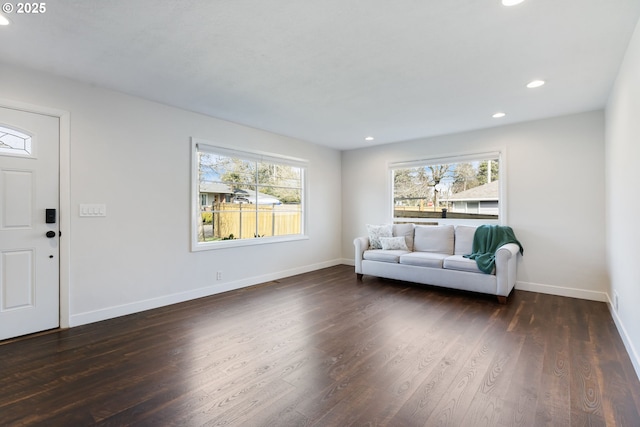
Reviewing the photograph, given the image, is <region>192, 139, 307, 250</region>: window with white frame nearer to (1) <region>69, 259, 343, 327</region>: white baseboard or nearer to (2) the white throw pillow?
(1) <region>69, 259, 343, 327</region>: white baseboard

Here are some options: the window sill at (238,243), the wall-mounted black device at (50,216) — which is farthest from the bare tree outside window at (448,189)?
the wall-mounted black device at (50,216)

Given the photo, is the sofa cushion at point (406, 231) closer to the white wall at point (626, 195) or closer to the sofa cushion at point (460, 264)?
Answer: the sofa cushion at point (460, 264)

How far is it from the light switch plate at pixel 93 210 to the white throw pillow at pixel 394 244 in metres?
3.97

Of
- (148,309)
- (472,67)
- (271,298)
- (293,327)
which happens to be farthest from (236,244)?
(472,67)

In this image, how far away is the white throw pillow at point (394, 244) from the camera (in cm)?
519

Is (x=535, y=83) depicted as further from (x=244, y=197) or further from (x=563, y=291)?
(x=244, y=197)

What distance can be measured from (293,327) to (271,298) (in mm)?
1068

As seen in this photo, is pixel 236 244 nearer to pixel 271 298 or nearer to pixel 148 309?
pixel 271 298

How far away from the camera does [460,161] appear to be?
16.8 feet

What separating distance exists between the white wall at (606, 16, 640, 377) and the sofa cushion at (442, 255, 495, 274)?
128 cm

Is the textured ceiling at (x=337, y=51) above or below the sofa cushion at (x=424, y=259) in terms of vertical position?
above

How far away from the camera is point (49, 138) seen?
9.87ft

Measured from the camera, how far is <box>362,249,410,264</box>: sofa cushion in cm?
488

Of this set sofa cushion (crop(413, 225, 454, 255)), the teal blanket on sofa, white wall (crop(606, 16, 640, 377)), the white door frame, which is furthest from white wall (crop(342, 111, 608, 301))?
the white door frame
